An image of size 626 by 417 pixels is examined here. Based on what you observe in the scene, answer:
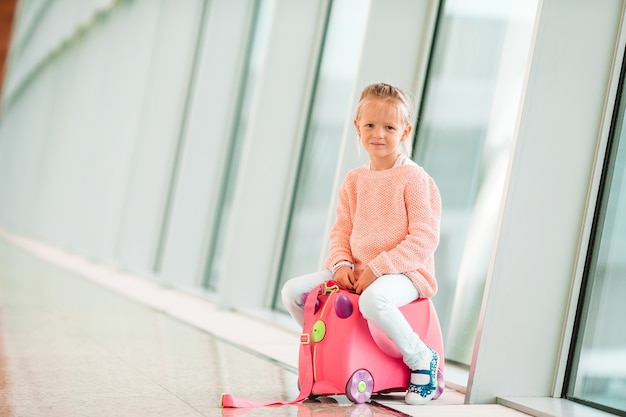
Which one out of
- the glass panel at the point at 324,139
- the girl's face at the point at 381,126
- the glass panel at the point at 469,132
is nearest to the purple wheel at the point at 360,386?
the girl's face at the point at 381,126

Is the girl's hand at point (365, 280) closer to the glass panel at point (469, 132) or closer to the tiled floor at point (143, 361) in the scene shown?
the tiled floor at point (143, 361)

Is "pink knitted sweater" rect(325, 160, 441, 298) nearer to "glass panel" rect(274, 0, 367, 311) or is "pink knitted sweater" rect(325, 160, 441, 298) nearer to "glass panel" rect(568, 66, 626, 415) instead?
"glass panel" rect(568, 66, 626, 415)

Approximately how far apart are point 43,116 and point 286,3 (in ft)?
37.0

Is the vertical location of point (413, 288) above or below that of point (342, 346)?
above

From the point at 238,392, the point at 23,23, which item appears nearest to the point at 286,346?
the point at 238,392

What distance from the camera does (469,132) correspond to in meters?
3.83

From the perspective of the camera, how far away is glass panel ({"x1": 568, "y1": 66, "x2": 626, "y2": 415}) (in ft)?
9.25

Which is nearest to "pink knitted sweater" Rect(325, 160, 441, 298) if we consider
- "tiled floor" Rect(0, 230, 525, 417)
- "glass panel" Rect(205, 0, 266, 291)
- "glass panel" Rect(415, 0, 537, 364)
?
"tiled floor" Rect(0, 230, 525, 417)

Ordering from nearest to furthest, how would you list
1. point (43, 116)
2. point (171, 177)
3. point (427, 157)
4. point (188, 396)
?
point (188, 396)
point (427, 157)
point (171, 177)
point (43, 116)

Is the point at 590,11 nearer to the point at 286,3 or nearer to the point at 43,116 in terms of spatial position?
the point at 286,3

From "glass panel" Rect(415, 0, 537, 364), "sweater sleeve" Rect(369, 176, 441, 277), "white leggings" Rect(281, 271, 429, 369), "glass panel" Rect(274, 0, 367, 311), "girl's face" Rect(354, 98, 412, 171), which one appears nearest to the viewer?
"white leggings" Rect(281, 271, 429, 369)

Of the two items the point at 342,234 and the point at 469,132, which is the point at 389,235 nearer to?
the point at 342,234

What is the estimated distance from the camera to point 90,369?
2752mm

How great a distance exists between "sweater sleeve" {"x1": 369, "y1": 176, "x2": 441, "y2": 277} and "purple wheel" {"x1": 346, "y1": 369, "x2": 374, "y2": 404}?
33 centimetres
